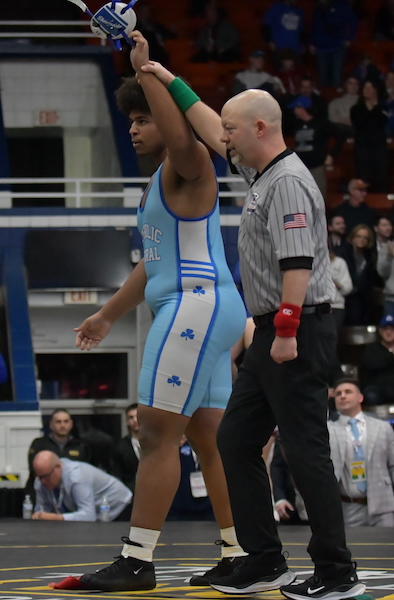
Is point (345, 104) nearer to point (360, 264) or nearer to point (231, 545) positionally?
point (360, 264)

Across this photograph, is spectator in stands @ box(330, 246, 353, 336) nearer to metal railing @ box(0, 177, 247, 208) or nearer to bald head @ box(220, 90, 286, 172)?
metal railing @ box(0, 177, 247, 208)

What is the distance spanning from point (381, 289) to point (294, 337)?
32.0ft

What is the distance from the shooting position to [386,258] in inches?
511

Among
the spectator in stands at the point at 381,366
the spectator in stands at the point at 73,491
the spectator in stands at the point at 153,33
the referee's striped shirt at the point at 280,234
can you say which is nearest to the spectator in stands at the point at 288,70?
the spectator in stands at the point at 153,33

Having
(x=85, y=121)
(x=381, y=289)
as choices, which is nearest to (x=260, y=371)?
(x=381, y=289)

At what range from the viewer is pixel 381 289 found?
13430 mm

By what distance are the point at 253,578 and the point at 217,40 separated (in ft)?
45.7

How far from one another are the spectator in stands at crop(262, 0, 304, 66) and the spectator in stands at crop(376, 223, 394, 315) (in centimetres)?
475

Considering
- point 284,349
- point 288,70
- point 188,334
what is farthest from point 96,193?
point 284,349

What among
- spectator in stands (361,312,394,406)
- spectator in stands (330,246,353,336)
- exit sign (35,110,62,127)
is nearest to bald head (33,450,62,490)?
spectator in stands (361,312,394,406)

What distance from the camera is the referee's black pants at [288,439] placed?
3928mm

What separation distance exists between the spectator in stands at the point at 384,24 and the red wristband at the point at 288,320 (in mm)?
15432

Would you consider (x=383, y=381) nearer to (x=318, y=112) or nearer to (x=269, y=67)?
(x=318, y=112)

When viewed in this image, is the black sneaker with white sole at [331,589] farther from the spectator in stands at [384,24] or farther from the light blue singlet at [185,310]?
the spectator in stands at [384,24]
